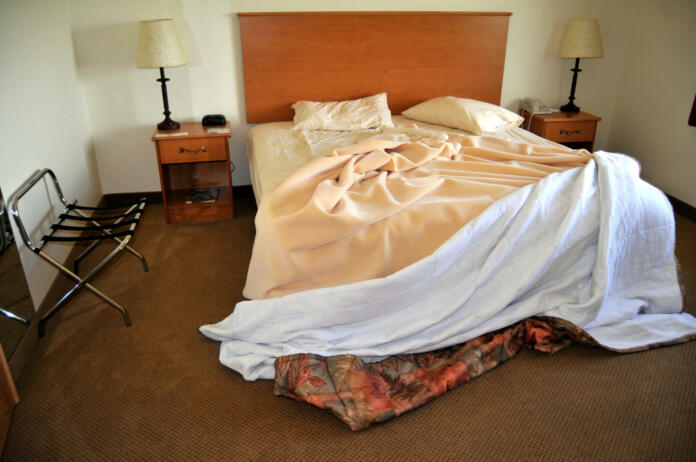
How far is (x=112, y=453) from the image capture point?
63.2 inches

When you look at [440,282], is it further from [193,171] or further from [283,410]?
[193,171]

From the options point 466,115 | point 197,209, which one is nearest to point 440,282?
point 466,115

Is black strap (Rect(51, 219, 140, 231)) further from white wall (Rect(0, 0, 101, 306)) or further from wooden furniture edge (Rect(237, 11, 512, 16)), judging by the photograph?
wooden furniture edge (Rect(237, 11, 512, 16))

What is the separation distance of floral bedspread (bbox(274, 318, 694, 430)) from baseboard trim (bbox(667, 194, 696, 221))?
1645 mm

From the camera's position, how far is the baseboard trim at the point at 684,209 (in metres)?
3.36

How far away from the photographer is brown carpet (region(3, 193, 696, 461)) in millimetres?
1610

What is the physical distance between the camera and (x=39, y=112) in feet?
8.16

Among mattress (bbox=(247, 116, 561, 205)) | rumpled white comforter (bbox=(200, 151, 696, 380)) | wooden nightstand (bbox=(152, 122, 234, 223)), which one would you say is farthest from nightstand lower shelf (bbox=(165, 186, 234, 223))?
rumpled white comforter (bbox=(200, 151, 696, 380))

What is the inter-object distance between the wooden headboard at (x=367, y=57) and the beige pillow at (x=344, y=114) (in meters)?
0.18

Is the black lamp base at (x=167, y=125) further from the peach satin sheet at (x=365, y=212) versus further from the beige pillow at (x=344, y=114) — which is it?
the peach satin sheet at (x=365, y=212)

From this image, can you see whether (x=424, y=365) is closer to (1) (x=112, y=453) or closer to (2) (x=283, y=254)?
(2) (x=283, y=254)

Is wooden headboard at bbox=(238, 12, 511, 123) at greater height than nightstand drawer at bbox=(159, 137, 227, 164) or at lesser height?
greater

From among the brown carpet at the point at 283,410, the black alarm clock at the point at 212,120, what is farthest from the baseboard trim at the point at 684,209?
the black alarm clock at the point at 212,120

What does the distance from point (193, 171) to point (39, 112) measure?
47.6 inches
